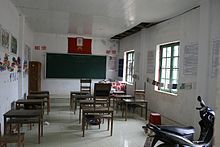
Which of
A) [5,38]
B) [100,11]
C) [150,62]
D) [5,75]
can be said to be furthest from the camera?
[150,62]

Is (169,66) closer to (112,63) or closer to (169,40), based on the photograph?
(169,40)

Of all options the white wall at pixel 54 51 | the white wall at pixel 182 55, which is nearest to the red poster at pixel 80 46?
the white wall at pixel 54 51

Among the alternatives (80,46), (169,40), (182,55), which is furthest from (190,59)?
(80,46)

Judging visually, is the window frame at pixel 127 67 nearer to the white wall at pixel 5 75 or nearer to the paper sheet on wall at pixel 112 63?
the paper sheet on wall at pixel 112 63

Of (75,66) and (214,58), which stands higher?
(214,58)

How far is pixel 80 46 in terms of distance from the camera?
10141mm

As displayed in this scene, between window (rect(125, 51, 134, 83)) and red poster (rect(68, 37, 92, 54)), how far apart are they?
1.80 metres

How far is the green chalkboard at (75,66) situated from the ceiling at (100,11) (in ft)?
9.24

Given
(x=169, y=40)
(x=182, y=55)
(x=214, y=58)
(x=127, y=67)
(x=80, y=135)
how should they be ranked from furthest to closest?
(x=127, y=67)
(x=169, y=40)
(x=182, y=55)
(x=80, y=135)
(x=214, y=58)

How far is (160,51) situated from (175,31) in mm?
1108

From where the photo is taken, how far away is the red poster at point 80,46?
10070 millimetres

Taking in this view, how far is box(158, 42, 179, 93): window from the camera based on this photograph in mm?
6020

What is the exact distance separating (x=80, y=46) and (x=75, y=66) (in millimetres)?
942

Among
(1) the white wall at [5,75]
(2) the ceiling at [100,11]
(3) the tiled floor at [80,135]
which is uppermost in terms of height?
(2) the ceiling at [100,11]
